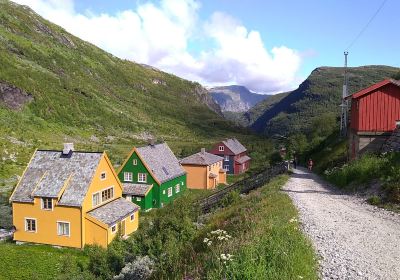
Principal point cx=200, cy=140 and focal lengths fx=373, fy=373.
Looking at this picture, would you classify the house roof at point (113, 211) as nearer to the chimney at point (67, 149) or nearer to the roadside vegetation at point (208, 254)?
the roadside vegetation at point (208, 254)

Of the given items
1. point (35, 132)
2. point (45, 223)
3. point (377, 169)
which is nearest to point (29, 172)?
point (45, 223)

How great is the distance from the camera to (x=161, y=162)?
50.4 meters

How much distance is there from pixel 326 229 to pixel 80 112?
4228 inches

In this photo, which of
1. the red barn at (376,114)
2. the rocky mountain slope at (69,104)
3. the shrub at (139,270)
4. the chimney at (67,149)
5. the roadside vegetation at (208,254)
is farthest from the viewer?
the rocky mountain slope at (69,104)

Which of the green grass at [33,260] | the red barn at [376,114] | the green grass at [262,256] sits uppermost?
the red barn at [376,114]

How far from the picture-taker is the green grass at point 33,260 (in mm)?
24625

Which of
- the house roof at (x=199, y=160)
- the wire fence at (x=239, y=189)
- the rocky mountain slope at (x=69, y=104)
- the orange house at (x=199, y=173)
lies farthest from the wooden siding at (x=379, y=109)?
the rocky mountain slope at (x=69, y=104)

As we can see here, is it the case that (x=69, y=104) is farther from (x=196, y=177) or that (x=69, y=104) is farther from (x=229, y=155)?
(x=196, y=177)

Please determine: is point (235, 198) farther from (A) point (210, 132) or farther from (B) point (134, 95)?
(B) point (134, 95)

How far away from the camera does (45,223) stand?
3155 centimetres

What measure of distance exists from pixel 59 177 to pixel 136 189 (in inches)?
522

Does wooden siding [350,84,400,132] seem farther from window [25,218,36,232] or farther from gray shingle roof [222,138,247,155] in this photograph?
gray shingle roof [222,138,247,155]

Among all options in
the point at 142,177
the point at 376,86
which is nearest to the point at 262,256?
the point at 376,86

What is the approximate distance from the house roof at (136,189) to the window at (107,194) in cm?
710
